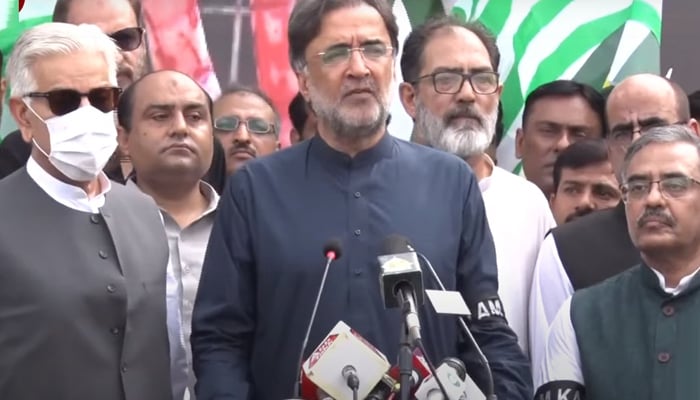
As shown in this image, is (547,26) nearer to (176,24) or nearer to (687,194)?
(176,24)

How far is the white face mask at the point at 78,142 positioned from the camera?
16.7 feet

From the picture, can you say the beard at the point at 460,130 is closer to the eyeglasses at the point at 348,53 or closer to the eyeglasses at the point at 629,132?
the eyeglasses at the point at 629,132

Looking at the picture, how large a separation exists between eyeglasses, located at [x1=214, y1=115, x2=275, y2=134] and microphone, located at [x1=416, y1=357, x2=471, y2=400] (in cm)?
294

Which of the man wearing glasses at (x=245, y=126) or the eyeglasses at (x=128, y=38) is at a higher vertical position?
the eyeglasses at (x=128, y=38)

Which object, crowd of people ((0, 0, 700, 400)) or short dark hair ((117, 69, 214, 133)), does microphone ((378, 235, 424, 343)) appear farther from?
short dark hair ((117, 69, 214, 133))

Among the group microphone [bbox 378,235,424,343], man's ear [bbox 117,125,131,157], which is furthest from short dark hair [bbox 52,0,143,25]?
microphone [bbox 378,235,424,343]

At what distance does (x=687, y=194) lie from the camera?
208 inches

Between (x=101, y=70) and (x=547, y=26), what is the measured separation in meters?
3.15

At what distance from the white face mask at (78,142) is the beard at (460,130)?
1539mm

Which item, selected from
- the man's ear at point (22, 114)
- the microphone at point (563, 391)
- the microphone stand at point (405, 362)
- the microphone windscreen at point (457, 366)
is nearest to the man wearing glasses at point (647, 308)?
the microphone at point (563, 391)

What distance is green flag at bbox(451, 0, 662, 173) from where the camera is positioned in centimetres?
775

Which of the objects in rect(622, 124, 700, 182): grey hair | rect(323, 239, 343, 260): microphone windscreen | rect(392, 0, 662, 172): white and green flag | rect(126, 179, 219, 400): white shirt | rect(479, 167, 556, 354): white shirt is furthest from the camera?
rect(392, 0, 662, 172): white and green flag

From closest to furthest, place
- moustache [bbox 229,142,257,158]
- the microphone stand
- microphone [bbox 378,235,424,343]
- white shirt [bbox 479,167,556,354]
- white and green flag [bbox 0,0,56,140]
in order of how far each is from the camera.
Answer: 1. the microphone stand
2. microphone [bbox 378,235,424,343]
3. white shirt [bbox 479,167,556,354]
4. moustache [bbox 229,142,257,158]
5. white and green flag [bbox 0,0,56,140]

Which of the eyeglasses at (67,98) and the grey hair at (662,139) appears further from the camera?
the grey hair at (662,139)
